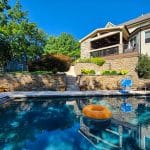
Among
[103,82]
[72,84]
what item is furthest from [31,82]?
[103,82]

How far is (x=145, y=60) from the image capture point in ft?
80.0

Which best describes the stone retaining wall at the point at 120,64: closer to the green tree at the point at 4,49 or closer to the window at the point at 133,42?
the window at the point at 133,42

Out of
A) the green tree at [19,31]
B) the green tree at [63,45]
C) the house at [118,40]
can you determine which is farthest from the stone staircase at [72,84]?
the green tree at [63,45]

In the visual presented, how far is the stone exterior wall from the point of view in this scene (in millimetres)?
19891

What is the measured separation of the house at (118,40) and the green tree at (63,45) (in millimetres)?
28060

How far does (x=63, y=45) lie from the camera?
66.6 meters

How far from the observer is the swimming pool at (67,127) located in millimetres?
8281

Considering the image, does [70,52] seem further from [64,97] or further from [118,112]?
[118,112]

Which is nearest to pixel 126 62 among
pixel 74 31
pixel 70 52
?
pixel 70 52

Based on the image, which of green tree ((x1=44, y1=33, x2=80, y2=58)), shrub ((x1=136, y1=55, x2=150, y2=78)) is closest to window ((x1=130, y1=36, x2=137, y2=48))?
shrub ((x1=136, y1=55, x2=150, y2=78))

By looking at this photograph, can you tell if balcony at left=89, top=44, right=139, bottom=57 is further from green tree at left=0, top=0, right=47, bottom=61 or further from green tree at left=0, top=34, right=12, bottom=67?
green tree at left=0, top=34, right=12, bottom=67

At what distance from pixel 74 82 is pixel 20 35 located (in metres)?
6.79

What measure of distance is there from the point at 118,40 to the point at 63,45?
34173mm

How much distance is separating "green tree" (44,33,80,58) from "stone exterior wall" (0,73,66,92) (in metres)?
42.8
